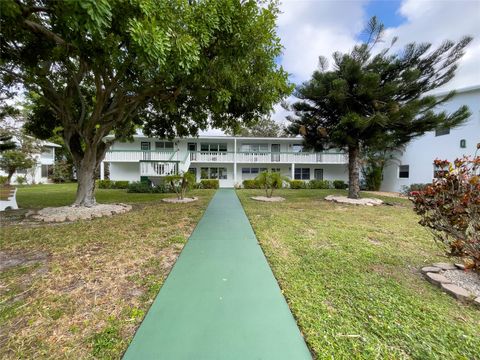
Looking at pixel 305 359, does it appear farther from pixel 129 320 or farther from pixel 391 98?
pixel 391 98

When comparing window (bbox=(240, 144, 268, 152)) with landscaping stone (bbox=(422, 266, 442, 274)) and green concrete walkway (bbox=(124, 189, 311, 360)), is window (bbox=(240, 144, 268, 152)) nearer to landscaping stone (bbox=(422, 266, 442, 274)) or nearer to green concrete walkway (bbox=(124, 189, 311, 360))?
green concrete walkway (bbox=(124, 189, 311, 360))

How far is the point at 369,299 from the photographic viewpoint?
8.53 feet

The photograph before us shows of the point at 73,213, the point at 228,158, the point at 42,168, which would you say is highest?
the point at 228,158

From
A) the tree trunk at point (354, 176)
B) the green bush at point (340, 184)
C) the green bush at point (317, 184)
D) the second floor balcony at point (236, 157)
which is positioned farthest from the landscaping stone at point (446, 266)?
the green bush at point (340, 184)

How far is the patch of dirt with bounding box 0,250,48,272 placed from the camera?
3.57 metres

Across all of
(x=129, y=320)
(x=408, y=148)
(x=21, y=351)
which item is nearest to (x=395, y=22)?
(x=408, y=148)

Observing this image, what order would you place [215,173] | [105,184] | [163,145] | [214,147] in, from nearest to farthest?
[105,184] → [163,145] → [215,173] → [214,147]

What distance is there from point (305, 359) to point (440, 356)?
1.10m

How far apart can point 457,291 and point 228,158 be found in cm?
1742

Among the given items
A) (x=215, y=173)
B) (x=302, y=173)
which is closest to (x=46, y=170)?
(x=215, y=173)

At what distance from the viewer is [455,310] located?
8.03 ft

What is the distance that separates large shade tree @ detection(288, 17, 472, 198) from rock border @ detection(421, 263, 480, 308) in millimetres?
7287

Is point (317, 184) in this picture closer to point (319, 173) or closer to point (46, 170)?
point (319, 173)

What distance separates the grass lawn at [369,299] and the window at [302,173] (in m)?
16.7
